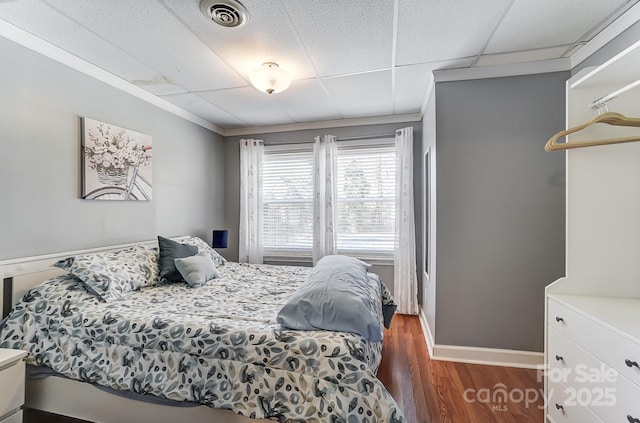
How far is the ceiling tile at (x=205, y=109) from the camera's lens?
297 centimetres

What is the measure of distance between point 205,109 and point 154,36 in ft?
4.75

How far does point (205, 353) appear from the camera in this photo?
1.44 meters

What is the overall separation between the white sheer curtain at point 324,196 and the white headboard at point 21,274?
2.63 m

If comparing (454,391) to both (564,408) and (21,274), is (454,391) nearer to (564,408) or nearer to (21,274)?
(564,408)

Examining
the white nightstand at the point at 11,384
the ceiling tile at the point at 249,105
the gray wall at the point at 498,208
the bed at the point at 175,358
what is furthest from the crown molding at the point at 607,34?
the white nightstand at the point at 11,384

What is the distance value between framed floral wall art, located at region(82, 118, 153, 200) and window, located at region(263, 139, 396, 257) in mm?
1680

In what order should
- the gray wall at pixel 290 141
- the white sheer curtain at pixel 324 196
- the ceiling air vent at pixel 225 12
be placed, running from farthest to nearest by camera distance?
the white sheer curtain at pixel 324 196 < the gray wall at pixel 290 141 < the ceiling air vent at pixel 225 12

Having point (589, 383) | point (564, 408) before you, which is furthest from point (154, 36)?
point (564, 408)

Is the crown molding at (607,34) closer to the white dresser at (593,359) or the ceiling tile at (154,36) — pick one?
the white dresser at (593,359)

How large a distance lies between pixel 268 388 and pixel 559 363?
5.32 feet

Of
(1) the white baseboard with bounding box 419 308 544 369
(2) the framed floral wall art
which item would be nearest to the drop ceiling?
(2) the framed floral wall art

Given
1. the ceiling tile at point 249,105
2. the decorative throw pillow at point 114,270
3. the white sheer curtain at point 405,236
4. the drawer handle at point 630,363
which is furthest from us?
the white sheer curtain at point 405,236

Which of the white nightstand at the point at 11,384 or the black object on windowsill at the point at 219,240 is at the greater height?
the black object on windowsill at the point at 219,240

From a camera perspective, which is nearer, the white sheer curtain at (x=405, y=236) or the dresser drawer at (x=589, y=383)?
the dresser drawer at (x=589, y=383)
